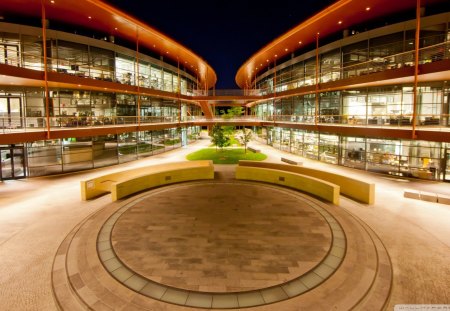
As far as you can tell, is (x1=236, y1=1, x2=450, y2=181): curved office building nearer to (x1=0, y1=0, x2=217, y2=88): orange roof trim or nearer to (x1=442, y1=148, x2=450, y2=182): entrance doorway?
(x1=442, y1=148, x2=450, y2=182): entrance doorway

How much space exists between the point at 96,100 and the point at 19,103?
19.3 feet

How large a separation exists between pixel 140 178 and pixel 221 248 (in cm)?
865

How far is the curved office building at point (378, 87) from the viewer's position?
18.0m

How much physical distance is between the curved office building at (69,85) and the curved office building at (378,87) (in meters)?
15.6

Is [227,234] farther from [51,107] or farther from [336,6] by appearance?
[51,107]

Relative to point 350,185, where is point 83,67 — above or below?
above

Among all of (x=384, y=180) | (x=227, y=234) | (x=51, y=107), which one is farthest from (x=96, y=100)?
(x=384, y=180)

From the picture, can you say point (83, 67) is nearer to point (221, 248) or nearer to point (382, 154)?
point (221, 248)

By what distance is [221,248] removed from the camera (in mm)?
9273

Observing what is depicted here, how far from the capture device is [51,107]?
22141 mm

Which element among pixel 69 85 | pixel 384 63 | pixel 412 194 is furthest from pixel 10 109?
pixel 384 63

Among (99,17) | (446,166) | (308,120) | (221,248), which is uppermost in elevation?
(99,17)

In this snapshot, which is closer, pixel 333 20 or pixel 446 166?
pixel 446 166

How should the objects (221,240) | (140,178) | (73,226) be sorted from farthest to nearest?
1. (140,178)
2. (73,226)
3. (221,240)
